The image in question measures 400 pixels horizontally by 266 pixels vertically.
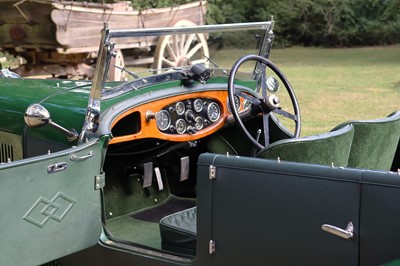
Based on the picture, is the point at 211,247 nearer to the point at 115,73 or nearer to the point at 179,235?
the point at 179,235

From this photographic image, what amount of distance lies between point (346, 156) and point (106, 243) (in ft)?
3.56

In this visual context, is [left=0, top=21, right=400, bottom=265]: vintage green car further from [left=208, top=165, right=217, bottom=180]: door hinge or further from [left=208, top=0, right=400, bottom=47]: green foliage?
[left=208, top=0, right=400, bottom=47]: green foliage

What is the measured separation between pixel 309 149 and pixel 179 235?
63 centimetres

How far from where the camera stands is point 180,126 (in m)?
3.44

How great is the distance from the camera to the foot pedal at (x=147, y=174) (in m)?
3.67

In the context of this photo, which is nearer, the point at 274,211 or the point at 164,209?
the point at 274,211

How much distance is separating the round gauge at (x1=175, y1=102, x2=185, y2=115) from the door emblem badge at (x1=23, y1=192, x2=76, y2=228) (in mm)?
937

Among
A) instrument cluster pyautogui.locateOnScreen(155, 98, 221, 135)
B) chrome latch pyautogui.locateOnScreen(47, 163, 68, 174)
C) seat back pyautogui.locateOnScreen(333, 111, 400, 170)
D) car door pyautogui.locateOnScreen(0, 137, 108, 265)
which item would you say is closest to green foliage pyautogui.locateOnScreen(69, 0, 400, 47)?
instrument cluster pyautogui.locateOnScreen(155, 98, 221, 135)

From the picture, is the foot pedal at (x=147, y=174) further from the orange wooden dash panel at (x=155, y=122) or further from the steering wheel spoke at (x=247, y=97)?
the steering wheel spoke at (x=247, y=97)

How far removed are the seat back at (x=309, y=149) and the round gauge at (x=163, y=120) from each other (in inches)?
29.8

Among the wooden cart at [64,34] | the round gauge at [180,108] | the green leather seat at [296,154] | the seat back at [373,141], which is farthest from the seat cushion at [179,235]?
the wooden cart at [64,34]

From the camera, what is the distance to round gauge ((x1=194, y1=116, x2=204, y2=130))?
138 inches

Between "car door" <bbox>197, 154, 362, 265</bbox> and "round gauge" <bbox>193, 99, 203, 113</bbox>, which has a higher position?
"round gauge" <bbox>193, 99, 203, 113</bbox>

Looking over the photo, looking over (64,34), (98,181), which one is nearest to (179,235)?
(98,181)
